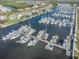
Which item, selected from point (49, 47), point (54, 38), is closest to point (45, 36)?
point (54, 38)

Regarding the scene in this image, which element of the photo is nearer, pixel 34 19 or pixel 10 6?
pixel 34 19

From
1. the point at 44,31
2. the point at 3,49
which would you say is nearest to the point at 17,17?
the point at 44,31

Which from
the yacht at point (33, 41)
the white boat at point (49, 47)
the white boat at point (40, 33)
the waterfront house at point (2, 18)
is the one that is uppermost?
the waterfront house at point (2, 18)

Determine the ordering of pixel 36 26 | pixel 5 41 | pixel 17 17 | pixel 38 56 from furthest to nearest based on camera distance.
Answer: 1. pixel 17 17
2. pixel 36 26
3. pixel 5 41
4. pixel 38 56

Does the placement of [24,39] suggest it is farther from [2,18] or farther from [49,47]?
[2,18]

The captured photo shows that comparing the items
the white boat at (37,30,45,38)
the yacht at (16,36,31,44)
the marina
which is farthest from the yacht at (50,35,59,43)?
the yacht at (16,36,31,44)

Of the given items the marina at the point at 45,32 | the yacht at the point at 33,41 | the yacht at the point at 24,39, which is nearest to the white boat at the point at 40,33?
the marina at the point at 45,32

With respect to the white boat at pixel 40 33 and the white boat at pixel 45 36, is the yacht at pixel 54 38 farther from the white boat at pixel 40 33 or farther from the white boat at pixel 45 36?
the white boat at pixel 40 33

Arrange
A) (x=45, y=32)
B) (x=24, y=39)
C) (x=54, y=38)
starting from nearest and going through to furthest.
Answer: (x=24, y=39), (x=54, y=38), (x=45, y=32)

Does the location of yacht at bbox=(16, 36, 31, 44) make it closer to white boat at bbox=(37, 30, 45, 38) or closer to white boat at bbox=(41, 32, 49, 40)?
white boat at bbox=(37, 30, 45, 38)

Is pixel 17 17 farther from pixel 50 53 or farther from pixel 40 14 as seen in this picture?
pixel 50 53

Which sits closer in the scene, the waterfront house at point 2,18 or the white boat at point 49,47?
the white boat at point 49,47
